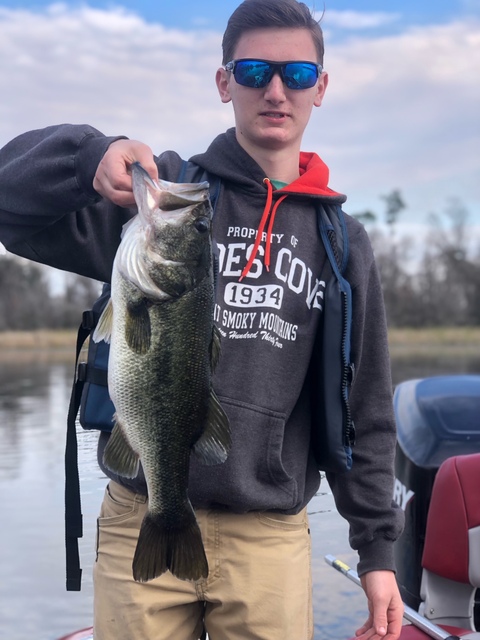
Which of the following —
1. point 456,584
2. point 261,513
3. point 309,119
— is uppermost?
point 309,119

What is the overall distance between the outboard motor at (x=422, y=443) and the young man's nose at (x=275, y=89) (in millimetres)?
2095

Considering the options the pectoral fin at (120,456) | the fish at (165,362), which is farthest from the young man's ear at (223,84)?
the pectoral fin at (120,456)

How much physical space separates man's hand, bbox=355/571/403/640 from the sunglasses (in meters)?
1.54

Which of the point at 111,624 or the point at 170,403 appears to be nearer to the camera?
the point at 170,403

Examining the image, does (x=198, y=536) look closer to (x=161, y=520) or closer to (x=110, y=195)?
(x=161, y=520)

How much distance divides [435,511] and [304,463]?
1.11 m

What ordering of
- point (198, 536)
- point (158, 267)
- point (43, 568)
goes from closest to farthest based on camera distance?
point (158, 267)
point (198, 536)
point (43, 568)

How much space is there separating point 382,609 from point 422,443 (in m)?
1.56

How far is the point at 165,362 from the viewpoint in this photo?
6.82 ft

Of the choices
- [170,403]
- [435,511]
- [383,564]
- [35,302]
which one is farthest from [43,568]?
[35,302]

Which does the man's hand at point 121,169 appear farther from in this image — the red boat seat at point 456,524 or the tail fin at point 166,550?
the red boat seat at point 456,524

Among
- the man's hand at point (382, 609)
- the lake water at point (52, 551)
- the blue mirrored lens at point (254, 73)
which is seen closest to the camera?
the blue mirrored lens at point (254, 73)

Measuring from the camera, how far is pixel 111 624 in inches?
92.6

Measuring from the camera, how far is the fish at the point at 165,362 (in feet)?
6.62
